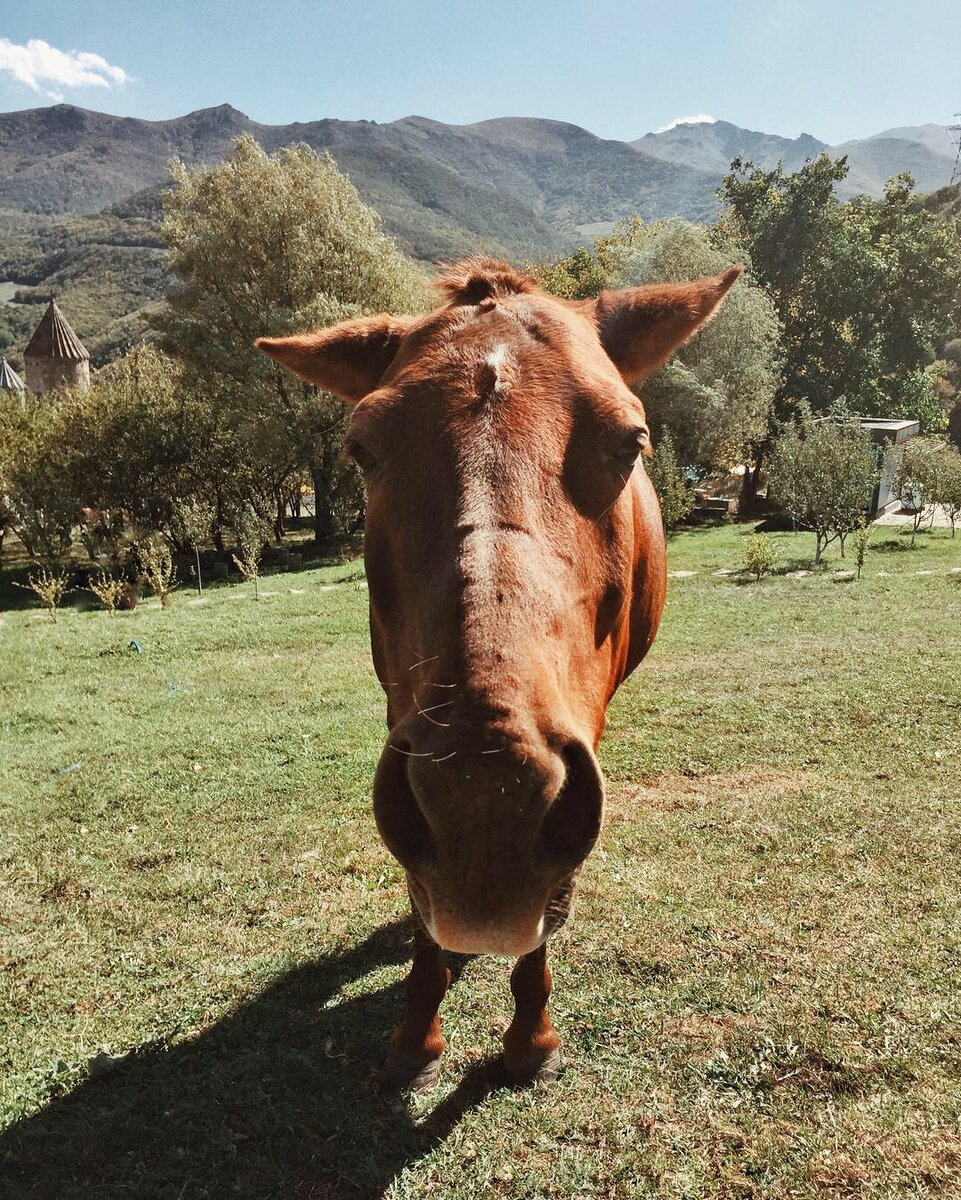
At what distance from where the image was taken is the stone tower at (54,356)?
5066 centimetres

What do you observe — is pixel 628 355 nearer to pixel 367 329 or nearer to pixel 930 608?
pixel 367 329

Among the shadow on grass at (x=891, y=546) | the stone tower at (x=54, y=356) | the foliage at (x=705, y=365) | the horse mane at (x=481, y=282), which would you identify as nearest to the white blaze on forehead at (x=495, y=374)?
the horse mane at (x=481, y=282)

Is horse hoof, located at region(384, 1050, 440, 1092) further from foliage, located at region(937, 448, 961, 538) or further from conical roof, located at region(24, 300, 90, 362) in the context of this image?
conical roof, located at region(24, 300, 90, 362)

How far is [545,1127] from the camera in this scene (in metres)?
2.74

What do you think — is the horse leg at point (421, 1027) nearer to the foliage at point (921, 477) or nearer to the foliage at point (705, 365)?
the foliage at point (921, 477)

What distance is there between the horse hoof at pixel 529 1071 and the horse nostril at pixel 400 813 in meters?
1.94

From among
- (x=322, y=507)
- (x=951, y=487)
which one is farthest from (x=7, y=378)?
(x=951, y=487)

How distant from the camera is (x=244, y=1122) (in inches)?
110

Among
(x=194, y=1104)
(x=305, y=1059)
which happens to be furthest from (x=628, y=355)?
(x=194, y=1104)

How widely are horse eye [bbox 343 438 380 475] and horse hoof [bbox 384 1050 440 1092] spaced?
249 centimetres

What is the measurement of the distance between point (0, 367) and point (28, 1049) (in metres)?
71.7

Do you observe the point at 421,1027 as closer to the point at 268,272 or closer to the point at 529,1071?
the point at 529,1071

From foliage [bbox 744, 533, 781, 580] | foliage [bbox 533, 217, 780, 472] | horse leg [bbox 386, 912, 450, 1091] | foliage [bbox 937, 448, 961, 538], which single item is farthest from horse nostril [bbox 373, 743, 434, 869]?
foliage [bbox 533, 217, 780, 472]

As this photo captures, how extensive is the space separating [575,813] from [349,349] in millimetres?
2186
